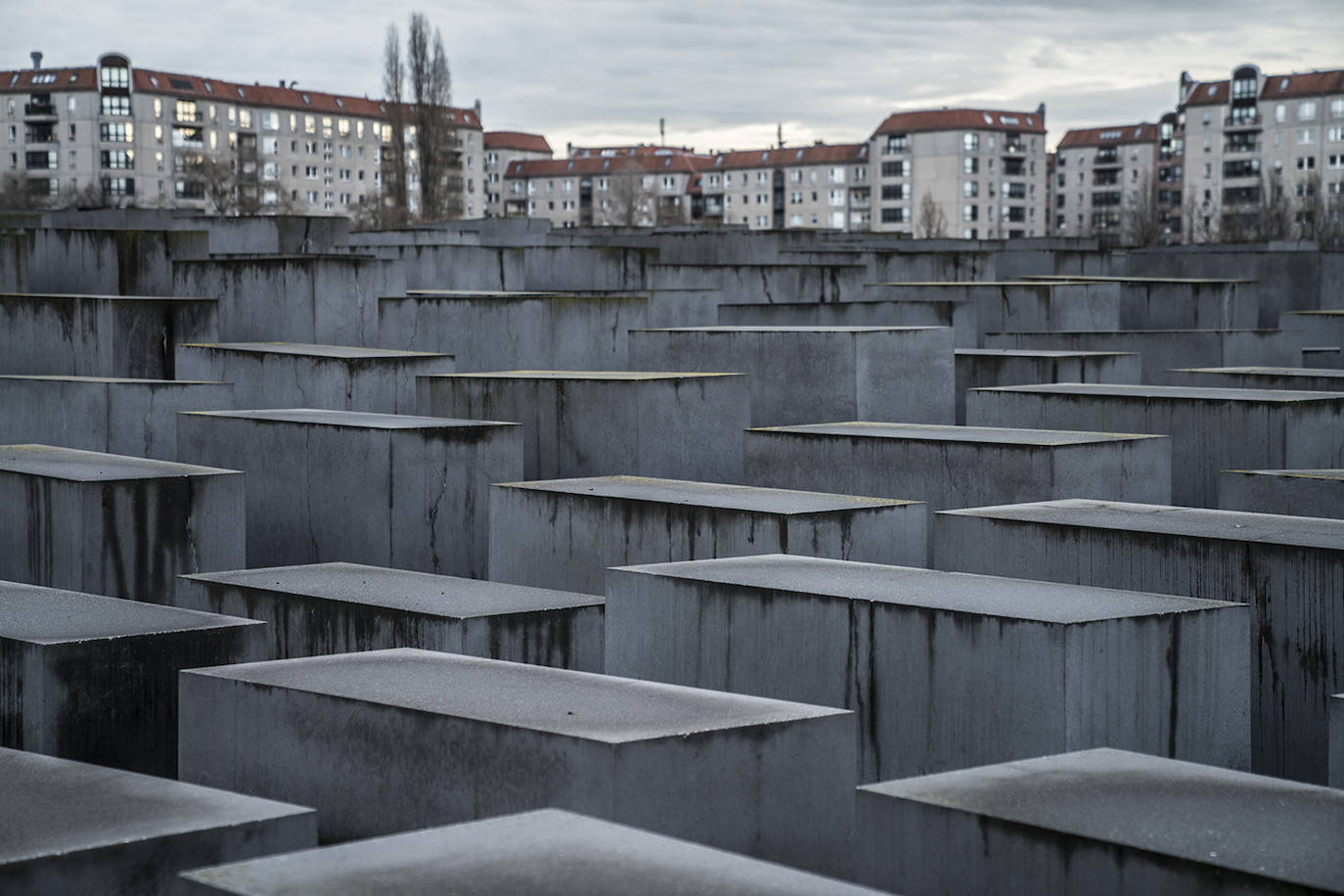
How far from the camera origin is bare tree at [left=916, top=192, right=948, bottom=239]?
330 feet

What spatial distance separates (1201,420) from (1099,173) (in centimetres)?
13279

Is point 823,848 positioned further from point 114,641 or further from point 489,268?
point 489,268

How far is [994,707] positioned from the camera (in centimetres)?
551

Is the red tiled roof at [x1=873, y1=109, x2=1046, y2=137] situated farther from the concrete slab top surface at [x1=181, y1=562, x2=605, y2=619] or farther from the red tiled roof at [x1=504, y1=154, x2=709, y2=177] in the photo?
the concrete slab top surface at [x1=181, y1=562, x2=605, y2=619]

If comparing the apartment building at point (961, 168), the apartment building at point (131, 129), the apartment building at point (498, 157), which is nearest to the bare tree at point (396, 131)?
the apartment building at point (131, 129)

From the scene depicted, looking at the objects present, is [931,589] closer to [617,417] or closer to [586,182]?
[617,417]

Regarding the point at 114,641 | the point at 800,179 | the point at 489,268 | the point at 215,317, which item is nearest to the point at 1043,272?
the point at 489,268

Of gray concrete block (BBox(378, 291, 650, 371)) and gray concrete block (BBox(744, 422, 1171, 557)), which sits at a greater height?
gray concrete block (BBox(378, 291, 650, 371))

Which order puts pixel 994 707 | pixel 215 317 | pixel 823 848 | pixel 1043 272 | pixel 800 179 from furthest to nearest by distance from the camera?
pixel 800 179, pixel 1043 272, pixel 215 317, pixel 994 707, pixel 823 848

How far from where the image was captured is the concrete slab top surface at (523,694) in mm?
4523

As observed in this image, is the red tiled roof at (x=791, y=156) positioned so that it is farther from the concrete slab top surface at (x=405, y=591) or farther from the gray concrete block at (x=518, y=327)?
the concrete slab top surface at (x=405, y=591)

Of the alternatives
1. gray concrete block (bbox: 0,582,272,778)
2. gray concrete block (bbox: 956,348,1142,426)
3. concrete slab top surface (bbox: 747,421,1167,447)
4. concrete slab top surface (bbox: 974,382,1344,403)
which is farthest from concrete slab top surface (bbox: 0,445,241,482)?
gray concrete block (bbox: 956,348,1142,426)

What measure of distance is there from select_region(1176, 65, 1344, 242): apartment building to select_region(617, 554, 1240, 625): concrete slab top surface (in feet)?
342

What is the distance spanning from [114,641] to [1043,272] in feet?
60.3
